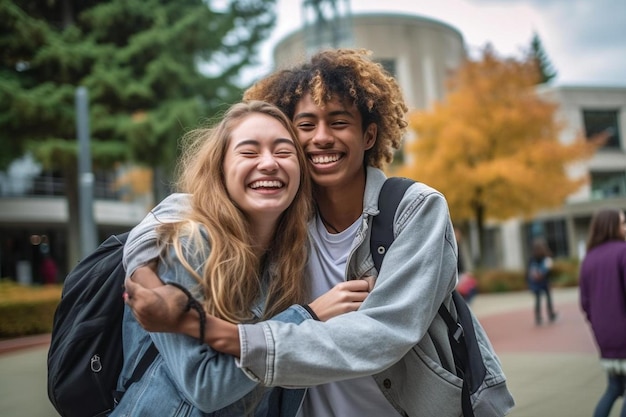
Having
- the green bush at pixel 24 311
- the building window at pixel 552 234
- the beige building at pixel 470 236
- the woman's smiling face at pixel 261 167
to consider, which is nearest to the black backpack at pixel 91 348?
the woman's smiling face at pixel 261 167

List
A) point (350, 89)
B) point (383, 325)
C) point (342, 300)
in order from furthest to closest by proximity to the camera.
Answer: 1. point (350, 89)
2. point (342, 300)
3. point (383, 325)

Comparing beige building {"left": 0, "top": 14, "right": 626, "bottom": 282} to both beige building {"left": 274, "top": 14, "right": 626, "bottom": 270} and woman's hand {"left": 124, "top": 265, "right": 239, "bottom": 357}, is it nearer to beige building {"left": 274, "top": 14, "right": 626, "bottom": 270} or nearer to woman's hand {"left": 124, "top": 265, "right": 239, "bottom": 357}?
beige building {"left": 274, "top": 14, "right": 626, "bottom": 270}

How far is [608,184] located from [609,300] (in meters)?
35.9

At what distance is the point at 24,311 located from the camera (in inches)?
442

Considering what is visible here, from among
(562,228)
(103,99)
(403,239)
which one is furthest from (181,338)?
(562,228)

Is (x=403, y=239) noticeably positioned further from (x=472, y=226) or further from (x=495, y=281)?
(x=472, y=226)

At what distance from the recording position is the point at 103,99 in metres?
15.3

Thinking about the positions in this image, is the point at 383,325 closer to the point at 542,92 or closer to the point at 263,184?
the point at 263,184

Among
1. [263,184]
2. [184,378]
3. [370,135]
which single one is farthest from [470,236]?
[184,378]

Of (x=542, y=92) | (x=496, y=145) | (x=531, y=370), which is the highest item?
(x=542, y=92)

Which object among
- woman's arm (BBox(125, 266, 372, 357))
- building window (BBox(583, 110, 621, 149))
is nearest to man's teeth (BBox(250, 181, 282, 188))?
woman's arm (BBox(125, 266, 372, 357))

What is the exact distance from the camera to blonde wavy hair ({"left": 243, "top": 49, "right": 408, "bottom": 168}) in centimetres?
220

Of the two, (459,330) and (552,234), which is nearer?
(459,330)

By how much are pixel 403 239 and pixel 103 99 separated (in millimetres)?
14879
